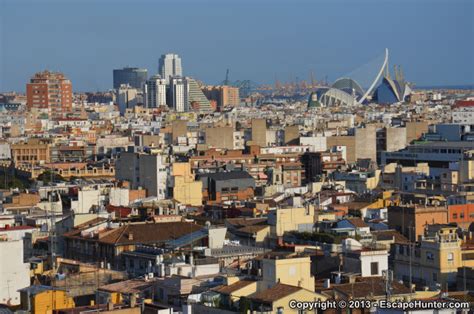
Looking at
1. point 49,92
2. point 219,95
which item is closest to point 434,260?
point 49,92

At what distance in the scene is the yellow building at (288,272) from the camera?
68.5 ft

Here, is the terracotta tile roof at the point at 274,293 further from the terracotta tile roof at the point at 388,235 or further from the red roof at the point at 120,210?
the red roof at the point at 120,210

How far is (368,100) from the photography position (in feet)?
566

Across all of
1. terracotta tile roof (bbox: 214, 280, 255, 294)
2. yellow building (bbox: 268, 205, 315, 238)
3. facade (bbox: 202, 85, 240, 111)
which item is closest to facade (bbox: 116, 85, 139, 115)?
facade (bbox: 202, 85, 240, 111)

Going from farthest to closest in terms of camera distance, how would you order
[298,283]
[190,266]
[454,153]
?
[454,153], [190,266], [298,283]

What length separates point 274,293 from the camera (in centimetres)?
1933

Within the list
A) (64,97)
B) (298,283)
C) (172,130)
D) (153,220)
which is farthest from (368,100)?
(298,283)

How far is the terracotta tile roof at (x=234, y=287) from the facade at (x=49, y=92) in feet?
405

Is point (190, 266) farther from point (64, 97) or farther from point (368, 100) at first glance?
point (368, 100)

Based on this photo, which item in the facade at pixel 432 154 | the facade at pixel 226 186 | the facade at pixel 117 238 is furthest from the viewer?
the facade at pixel 432 154

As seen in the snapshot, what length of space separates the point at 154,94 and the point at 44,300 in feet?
502

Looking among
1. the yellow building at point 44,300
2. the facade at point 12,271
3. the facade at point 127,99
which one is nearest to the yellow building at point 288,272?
the yellow building at point 44,300

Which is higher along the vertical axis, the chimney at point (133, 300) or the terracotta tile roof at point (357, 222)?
the terracotta tile roof at point (357, 222)

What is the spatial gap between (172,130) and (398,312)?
6632 centimetres
